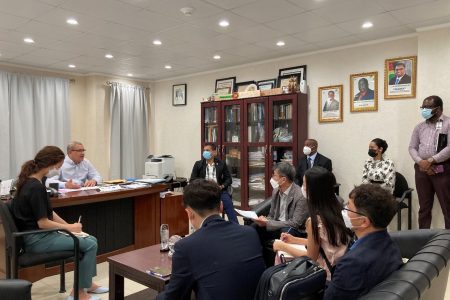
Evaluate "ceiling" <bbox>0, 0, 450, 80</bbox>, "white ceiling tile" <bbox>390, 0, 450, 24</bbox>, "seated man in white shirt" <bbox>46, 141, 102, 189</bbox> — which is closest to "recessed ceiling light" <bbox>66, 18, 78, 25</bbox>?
"ceiling" <bbox>0, 0, 450, 80</bbox>

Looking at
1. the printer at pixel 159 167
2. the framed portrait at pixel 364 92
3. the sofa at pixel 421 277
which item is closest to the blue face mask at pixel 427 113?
the framed portrait at pixel 364 92

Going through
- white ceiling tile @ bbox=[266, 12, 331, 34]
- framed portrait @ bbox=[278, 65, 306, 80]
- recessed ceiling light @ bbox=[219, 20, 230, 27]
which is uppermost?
white ceiling tile @ bbox=[266, 12, 331, 34]

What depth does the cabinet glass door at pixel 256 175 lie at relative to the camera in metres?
5.52

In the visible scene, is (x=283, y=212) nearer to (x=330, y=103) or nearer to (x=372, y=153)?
(x=372, y=153)

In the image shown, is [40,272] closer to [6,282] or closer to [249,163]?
[6,282]

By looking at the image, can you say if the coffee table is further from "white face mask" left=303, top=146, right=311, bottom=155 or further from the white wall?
the white wall

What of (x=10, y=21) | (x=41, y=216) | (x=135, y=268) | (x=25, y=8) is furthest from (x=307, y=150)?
(x=10, y=21)

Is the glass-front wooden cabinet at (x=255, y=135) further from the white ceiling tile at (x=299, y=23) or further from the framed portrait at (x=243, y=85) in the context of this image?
the white ceiling tile at (x=299, y=23)

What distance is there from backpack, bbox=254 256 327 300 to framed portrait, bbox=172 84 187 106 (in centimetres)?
581

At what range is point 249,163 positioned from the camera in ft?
18.5

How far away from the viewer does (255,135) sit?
556 cm

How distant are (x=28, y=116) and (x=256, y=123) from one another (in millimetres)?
3796

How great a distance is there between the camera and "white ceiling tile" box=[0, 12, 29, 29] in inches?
141

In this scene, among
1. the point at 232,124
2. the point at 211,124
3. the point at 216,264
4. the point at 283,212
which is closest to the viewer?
the point at 216,264
